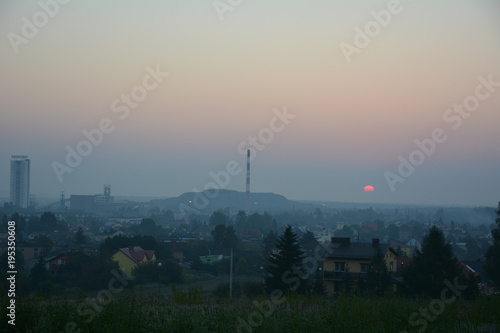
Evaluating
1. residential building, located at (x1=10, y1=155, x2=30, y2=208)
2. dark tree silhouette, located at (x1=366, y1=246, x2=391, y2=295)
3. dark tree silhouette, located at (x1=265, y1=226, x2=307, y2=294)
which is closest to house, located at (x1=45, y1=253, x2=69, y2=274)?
dark tree silhouette, located at (x1=265, y1=226, x2=307, y2=294)

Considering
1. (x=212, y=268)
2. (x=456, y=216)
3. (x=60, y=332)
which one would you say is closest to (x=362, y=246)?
(x=212, y=268)

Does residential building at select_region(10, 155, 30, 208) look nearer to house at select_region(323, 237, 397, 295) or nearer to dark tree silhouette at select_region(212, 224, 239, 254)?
dark tree silhouette at select_region(212, 224, 239, 254)

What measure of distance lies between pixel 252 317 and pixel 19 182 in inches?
2686

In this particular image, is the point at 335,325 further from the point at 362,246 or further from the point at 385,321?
the point at 362,246

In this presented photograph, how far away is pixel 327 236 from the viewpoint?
52.4m

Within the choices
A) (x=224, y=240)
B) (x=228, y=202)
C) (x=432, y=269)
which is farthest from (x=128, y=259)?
(x=228, y=202)

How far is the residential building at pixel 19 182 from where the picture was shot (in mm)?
61188

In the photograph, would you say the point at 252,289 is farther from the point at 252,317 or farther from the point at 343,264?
the point at 252,317

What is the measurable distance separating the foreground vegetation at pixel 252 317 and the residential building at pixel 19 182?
57.6 m

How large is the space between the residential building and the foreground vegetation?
189 ft

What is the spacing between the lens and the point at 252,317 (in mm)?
6570

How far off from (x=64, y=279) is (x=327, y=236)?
3643 centimetres

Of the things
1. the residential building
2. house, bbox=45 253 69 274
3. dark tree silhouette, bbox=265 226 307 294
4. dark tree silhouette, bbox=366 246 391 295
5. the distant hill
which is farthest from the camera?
the distant hill

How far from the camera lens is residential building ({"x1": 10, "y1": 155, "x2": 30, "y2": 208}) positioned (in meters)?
61.2
